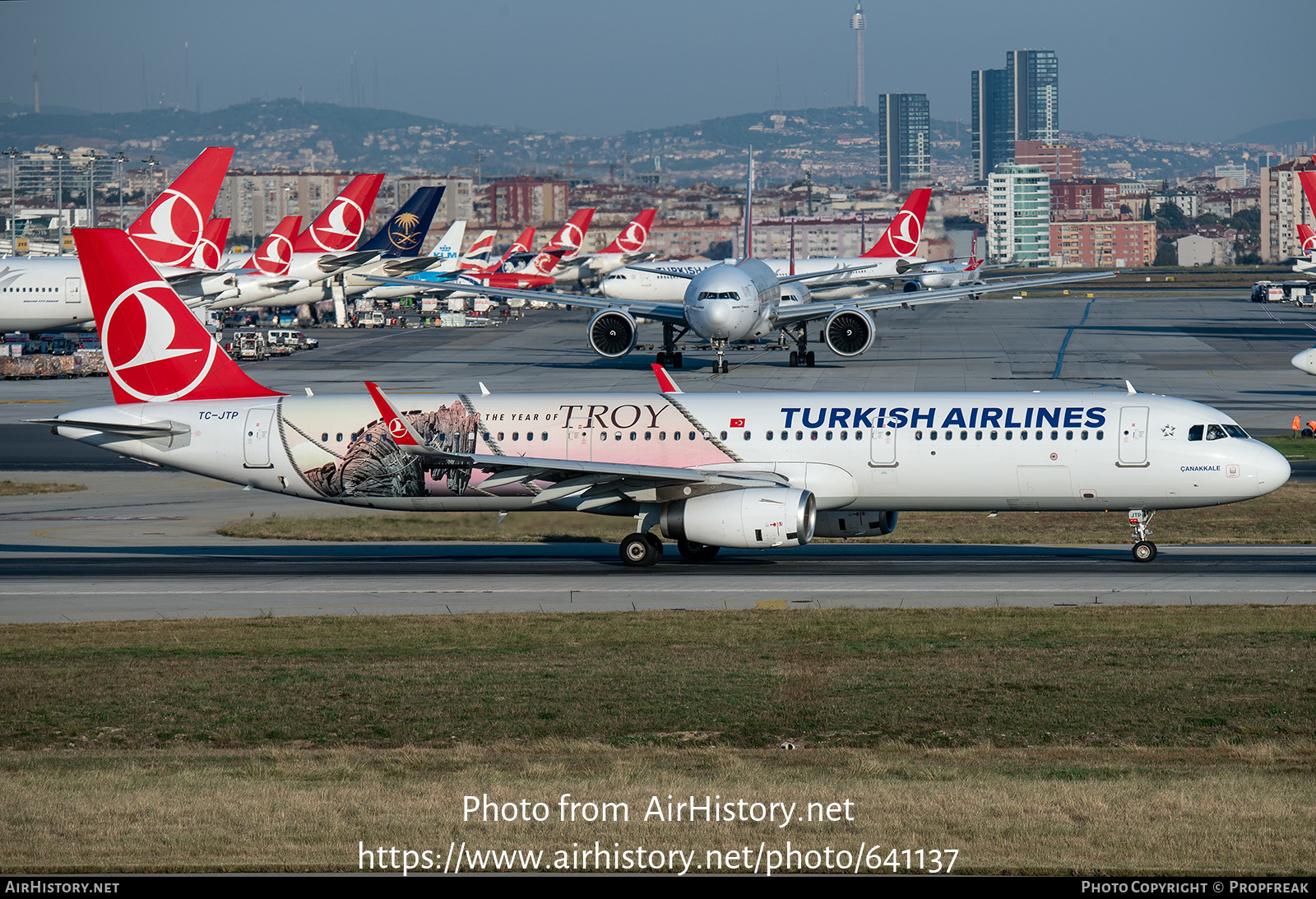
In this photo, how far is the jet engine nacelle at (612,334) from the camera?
96.2 meters

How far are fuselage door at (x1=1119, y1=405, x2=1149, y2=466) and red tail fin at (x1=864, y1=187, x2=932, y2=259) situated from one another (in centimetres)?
12321

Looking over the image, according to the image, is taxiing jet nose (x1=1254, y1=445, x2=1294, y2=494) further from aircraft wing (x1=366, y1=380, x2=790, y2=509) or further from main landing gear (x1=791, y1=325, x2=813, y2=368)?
main landing gear (x1=791, y1=325, x2=813, y2=368)

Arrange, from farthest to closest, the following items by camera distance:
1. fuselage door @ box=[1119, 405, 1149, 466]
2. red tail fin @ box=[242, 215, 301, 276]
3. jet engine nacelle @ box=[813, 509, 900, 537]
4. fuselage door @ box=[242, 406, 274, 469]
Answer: red tail fin @ box=[242, 215, 301, 276] < fuselage door @ box=[242, 406, 274, 469] < jet engine nacelle @ box=[813, 509, 900, 537] < fuselage door @ box=[1119, 405, 1149, 466]

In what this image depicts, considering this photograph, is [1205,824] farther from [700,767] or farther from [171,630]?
[171,630]

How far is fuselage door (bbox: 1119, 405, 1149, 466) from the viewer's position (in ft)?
123

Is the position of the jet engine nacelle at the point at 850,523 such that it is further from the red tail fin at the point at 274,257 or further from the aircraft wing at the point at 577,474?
the red tail fin at the point at 274,257

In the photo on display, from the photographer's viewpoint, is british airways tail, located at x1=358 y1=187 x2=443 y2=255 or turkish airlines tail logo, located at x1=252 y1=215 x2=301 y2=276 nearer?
turkish airlines tail logo, located at x1=252 y1=215 x2=301 y2=276

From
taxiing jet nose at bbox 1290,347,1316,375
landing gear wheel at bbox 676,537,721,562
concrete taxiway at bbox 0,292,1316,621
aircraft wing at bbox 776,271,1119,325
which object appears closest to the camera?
concrete taxiway at bbox 0,292,1316,621

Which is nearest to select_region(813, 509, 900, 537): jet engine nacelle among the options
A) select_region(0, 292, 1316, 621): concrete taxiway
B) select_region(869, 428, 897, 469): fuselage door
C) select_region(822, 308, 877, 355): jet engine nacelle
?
select_region(0, 292, 1316, 621): concrete taxiway

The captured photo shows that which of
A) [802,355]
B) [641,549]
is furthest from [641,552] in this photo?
[802,355]

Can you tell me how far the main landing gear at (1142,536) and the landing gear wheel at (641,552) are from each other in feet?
41.1

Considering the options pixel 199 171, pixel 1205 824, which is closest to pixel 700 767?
pixel 1205 824

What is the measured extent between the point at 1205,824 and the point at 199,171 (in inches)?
2961

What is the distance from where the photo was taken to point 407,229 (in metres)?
154
